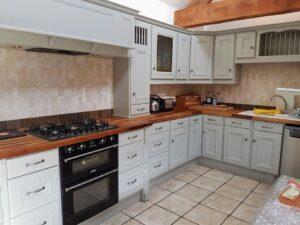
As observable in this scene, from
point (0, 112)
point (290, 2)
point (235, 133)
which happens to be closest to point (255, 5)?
point (290, 2)

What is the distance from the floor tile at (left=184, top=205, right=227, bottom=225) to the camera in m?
2.31

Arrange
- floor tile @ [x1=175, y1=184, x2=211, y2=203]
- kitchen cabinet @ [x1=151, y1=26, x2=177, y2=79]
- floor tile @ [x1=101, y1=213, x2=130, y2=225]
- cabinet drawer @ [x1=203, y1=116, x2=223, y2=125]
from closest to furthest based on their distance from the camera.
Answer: floor tile @ [x1=101, y1=213, x2=130, y2=225] < floor tile @ [x1=175, y1=184, x2=211, y2=203] < kitchen cabinet @ [x1=151, y1=26, x2=177, y2=79] < cabinet drawer @ [x1=203, y1=116, x2=223, y2=125]

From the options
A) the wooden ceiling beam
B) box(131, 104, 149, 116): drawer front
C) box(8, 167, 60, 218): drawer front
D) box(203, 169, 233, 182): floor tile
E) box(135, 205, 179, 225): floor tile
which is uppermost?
the wooden ceiling beam

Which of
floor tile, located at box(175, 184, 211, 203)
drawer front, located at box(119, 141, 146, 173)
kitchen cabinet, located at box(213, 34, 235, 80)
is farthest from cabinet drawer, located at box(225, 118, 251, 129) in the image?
drawer front, located at box(119, 141, 146, 173)

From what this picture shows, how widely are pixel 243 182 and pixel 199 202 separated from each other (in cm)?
90

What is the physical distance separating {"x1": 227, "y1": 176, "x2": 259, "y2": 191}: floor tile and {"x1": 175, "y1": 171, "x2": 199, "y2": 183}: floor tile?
1.58 ft

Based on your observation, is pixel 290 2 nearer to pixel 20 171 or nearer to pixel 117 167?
pixel 117 167

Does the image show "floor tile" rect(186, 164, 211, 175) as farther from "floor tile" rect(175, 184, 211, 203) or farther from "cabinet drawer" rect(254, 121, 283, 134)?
"cabinet drawer" rect(254, 121, 283, 134)

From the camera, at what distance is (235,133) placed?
336 cm

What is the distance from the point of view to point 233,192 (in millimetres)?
2902

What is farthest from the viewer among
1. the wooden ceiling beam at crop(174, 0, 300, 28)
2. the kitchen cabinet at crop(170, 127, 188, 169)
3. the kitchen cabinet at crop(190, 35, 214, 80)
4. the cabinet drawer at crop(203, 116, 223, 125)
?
the kitchen cabinet at crop(190, 35, 214, 80)

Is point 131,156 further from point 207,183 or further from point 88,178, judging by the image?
point 207,183

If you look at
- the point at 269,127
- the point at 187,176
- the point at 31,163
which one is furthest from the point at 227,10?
the point at 31,163

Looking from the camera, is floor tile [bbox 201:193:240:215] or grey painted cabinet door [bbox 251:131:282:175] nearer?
floor tile [bbox 201:193:240:215]
